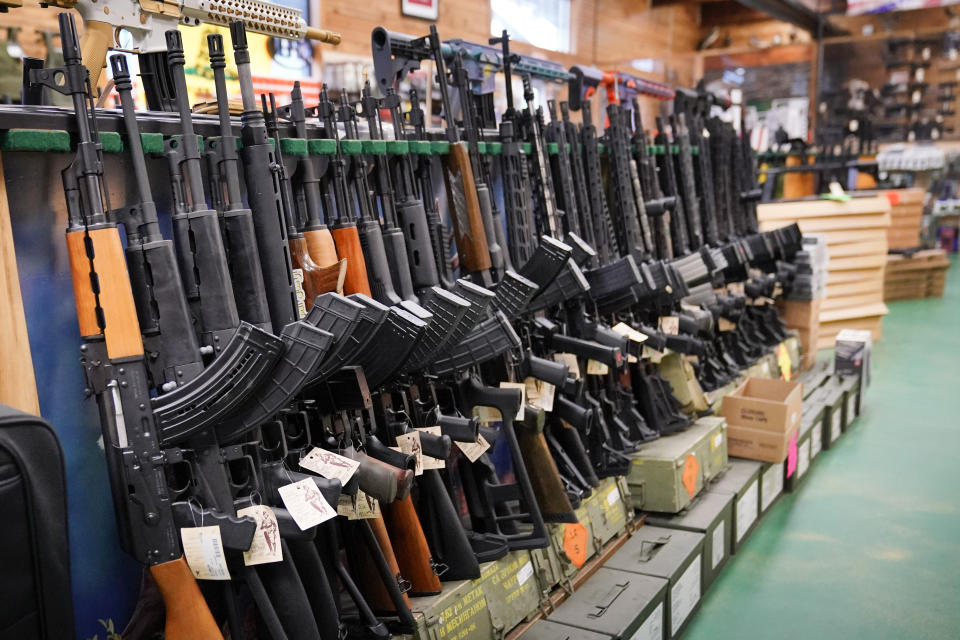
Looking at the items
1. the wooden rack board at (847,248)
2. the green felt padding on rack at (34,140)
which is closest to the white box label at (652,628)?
the green felt padding on rack at (34,140)

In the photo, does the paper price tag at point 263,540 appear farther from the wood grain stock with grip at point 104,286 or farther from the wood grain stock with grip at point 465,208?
the wood grain stock with grip at point 465,208

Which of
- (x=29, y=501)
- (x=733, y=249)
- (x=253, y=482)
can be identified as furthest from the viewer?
(x=733, y=249)

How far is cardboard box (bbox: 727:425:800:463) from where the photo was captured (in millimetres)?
3715

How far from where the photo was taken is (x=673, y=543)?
9.68 ft

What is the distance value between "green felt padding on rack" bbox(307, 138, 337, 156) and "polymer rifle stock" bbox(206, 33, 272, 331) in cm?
32

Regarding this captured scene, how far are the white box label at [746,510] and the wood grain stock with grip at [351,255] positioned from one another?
6.69ft

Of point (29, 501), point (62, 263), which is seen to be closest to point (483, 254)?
point (62, 263)

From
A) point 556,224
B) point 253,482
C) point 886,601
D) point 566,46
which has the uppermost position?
point 566,46

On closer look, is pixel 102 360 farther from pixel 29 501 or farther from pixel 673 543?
pixel 673 543

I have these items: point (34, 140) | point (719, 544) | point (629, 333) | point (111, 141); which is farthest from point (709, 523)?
point (34, 140)

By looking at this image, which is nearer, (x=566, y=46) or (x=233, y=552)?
(x=233, y=552)

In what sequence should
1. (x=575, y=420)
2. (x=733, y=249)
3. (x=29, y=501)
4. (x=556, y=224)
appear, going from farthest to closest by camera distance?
(x=733, y=249)
(x=556, y=224)
(x=575, y=420)
(x=29, y=501)

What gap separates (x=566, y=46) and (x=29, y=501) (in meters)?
6.55

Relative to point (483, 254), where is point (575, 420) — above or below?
below
